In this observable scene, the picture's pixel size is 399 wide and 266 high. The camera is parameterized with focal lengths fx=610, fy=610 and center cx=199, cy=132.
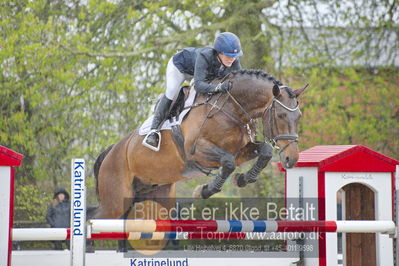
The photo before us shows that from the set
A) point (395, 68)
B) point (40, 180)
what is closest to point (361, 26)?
point (395, 68)

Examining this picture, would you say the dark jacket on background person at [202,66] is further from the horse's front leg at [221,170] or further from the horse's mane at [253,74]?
the horse's front leg at [221,170]

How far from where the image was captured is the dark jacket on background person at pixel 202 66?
4074 millimetres

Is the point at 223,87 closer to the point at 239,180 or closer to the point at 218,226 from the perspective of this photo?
the point at 239,180

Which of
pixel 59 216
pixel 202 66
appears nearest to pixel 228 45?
pixel 202 66

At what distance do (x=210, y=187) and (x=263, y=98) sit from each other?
685 mm

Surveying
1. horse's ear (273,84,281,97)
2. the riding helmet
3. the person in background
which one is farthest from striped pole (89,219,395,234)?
the person in background

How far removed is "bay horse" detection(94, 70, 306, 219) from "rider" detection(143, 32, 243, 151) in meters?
0.11

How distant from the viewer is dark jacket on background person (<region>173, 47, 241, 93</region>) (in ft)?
13.4

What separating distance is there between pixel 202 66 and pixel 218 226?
1.11 metres

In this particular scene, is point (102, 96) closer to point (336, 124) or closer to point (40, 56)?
point (40, 56)

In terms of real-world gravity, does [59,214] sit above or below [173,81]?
below

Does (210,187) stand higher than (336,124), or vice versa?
(336,124)

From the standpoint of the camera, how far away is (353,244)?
4.84 m

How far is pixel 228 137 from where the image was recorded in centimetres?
408
